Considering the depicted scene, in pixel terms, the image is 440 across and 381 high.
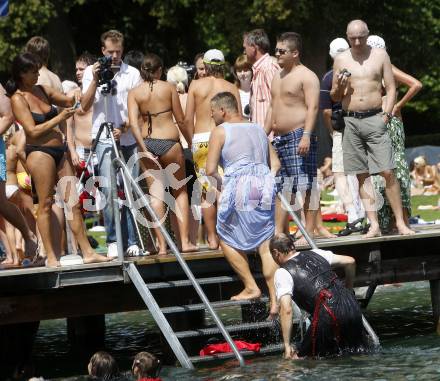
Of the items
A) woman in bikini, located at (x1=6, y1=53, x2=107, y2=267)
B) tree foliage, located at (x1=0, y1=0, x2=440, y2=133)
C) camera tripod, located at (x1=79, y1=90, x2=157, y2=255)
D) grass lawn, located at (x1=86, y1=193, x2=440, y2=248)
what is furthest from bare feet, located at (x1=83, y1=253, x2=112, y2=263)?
tree foliage, located at (x1=0, y1=0, x2=440, y2=133)

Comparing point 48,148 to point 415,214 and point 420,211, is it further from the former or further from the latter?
point 420,211

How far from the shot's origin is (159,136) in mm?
11562

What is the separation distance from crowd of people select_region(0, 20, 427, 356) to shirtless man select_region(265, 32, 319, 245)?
0.04ft

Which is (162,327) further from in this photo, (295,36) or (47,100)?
(295,36)

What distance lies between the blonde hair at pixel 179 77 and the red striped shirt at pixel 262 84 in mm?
1211

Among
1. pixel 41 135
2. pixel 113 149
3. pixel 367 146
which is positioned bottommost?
pixel 367 146

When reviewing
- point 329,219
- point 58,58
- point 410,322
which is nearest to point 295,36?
point 410,322

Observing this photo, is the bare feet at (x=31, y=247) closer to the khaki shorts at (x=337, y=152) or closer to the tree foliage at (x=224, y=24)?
the khaki shorts at (x=337, y=152)

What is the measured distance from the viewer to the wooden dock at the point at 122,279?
10648 millimetres

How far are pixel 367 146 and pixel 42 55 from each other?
3.29 m

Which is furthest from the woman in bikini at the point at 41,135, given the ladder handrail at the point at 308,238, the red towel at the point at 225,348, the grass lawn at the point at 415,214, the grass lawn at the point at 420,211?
the grass lawn at the point at 420,211

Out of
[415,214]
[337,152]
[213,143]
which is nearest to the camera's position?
[213,143]

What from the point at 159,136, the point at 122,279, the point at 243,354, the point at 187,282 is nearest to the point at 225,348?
the point at 243,354

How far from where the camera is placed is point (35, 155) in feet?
35.4
